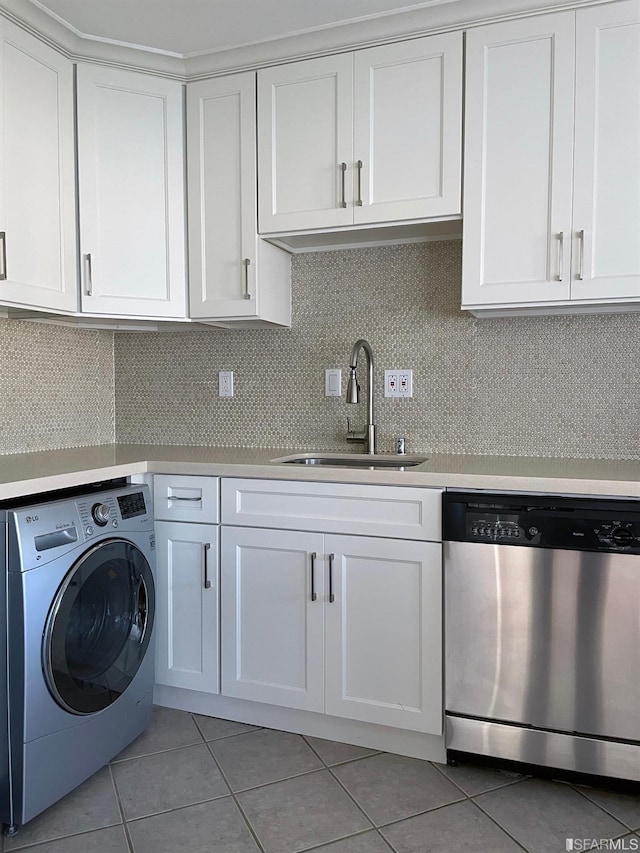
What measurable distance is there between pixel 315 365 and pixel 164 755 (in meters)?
1.54

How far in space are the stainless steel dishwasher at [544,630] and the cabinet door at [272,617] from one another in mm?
441

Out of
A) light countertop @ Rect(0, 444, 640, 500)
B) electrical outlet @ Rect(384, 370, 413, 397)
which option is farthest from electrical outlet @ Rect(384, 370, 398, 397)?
light countertop @ Rect(0, 444, 640, 500)

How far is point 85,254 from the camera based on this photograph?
2398mm

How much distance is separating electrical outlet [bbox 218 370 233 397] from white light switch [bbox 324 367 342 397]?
0.44 m

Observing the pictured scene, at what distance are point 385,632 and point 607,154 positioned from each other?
1629 millimetres

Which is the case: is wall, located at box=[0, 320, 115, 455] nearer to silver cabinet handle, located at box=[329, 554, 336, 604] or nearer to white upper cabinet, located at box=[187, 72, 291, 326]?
white upper cabinet, located at box=[187, 72, 291, 326]

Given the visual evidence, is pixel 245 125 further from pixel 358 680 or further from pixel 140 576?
pixel 358 680

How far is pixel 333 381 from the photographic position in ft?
8.88

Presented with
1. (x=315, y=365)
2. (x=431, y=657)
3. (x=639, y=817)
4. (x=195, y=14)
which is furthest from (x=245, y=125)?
(x=639, y=817)

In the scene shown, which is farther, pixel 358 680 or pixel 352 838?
pixel 358 680

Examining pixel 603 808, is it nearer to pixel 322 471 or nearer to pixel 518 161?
pixel 322 471

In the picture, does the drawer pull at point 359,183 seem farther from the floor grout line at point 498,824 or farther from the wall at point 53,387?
the floor grout line at point 498,824

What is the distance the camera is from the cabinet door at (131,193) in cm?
239

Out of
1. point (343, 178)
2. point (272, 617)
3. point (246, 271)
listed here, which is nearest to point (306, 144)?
point (343, 178)
